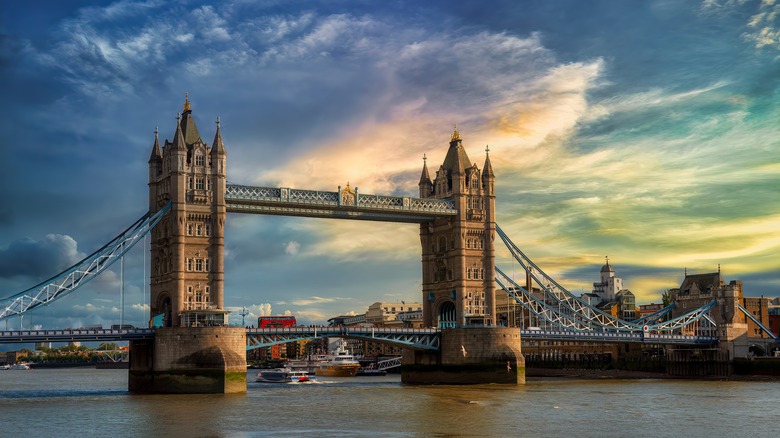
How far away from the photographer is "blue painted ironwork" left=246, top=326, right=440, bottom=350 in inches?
3514

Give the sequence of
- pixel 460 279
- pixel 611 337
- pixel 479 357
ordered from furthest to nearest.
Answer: pixel 611 337, pixel 460 279, pixel 479 357

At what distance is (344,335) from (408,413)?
31.2 m

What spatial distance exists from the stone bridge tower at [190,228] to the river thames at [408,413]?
10.2 metres

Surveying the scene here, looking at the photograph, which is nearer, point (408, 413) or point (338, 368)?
point (408, 413)

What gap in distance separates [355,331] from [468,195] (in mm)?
23958

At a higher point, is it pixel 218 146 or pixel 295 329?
pixel 218 146

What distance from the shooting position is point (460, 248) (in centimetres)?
10706

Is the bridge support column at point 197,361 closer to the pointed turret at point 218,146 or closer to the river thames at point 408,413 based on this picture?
the river thames at point 408,413

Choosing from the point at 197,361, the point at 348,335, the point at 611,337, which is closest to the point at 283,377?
the point at 348,335

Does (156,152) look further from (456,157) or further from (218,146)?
(456,157)

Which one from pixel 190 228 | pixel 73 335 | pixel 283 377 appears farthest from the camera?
pixel 283 377

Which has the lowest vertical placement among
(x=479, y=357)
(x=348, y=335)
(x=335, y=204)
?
(x=479, y=357)

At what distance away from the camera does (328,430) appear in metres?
53.9

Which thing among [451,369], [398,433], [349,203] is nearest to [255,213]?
[349,203]
